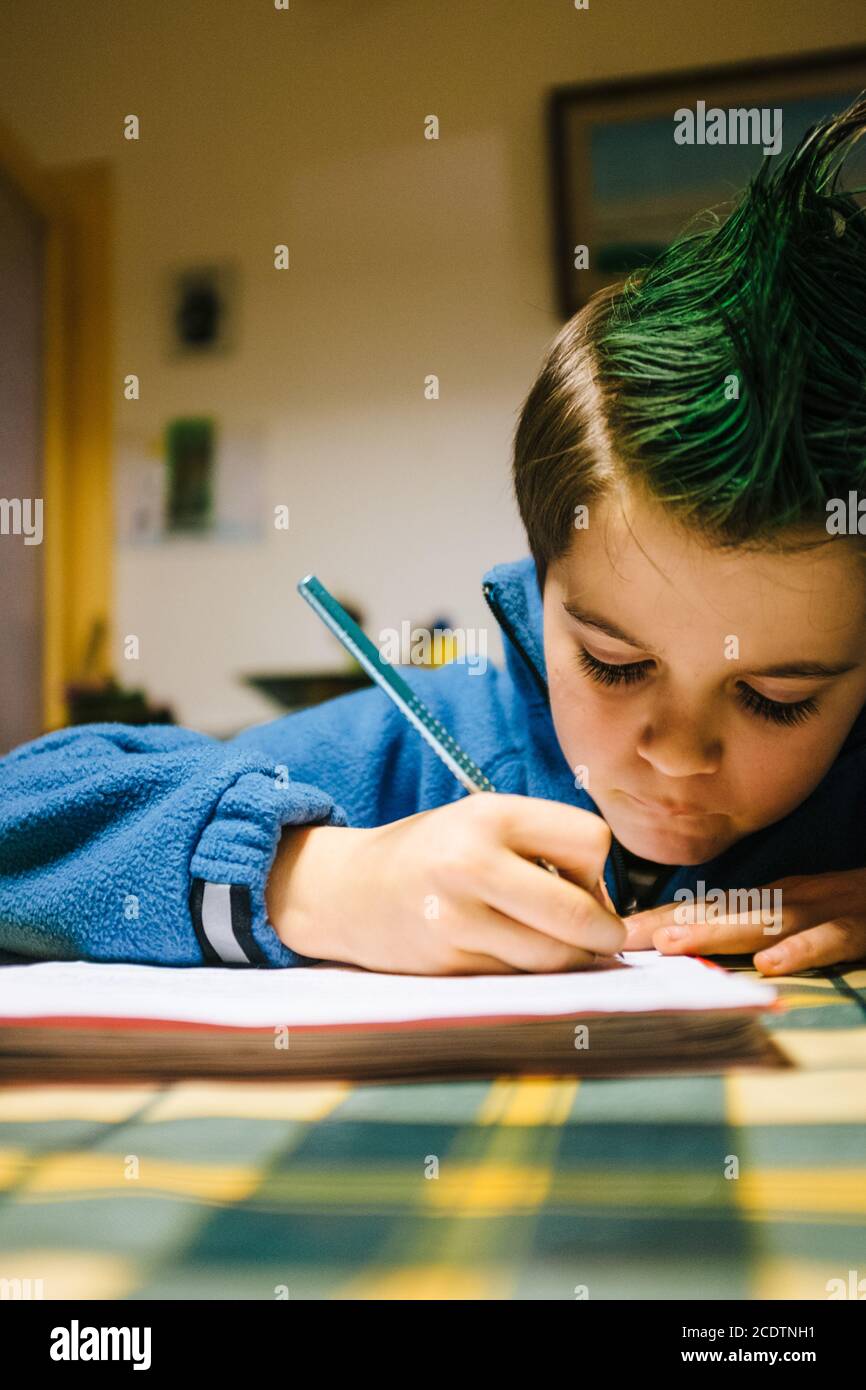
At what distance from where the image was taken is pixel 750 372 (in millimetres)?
293

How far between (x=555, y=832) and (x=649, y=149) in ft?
1.37

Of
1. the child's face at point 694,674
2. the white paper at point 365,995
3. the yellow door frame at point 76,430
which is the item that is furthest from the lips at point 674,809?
the yellow door frame at point 76,430

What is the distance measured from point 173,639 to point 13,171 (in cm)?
34

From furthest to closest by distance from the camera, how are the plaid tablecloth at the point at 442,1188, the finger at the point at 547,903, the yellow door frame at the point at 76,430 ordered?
the yellow door frame at the point at 76,430 → the finger at the point at 547,903 → the plaid tablecloth at the point at 442,1188

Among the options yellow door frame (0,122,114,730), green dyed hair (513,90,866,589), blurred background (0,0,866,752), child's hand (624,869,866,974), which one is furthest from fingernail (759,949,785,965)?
yellow door frame (0,122,114,730)

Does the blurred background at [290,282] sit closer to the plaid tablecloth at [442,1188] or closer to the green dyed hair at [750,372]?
the green dyed hair at [750,372]

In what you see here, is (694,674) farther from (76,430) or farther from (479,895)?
(76,430)

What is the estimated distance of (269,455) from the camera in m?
0.75

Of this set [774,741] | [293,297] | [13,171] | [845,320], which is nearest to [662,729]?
[774,741]

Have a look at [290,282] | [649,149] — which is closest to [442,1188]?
[649,149]

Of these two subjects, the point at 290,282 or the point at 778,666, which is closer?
the point at 778,666

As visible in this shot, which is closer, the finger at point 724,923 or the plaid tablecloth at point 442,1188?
the plaid tablecloth at point 442,1188

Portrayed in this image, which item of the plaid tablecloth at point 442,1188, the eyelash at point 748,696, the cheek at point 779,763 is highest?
the eyelash at point 748,696

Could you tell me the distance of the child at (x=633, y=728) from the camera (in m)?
0.25
